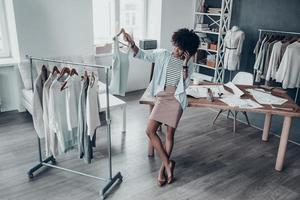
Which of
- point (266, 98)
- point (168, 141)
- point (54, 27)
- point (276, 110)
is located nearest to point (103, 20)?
point (54, 27)

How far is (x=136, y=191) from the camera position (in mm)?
2814

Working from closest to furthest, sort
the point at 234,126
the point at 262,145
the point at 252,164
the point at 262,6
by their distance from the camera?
1. the point at 252,164
2. the point at 262,145
3. the point at 234,126
4. the point at 262,6

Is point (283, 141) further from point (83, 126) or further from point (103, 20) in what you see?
point (103, 20)

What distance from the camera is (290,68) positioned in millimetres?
4688

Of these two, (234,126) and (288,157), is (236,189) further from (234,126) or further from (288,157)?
(234,126)

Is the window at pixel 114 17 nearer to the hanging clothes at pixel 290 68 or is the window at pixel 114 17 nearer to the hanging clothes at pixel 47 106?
the hanging clothes at pixel 47 106

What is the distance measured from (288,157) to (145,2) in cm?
403

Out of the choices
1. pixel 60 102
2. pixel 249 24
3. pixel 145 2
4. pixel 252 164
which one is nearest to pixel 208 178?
pixel 252 164

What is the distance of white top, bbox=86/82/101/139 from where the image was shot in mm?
2527

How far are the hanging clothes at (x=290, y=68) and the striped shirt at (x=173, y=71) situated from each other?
8.73ft

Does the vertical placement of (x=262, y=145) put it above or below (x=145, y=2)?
below

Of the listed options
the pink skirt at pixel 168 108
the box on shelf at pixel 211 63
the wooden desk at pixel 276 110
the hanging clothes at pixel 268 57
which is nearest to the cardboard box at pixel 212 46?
the box on shelf at pixel 211 63

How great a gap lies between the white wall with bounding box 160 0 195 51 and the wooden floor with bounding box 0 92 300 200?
2.41 m

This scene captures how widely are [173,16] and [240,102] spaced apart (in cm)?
343
